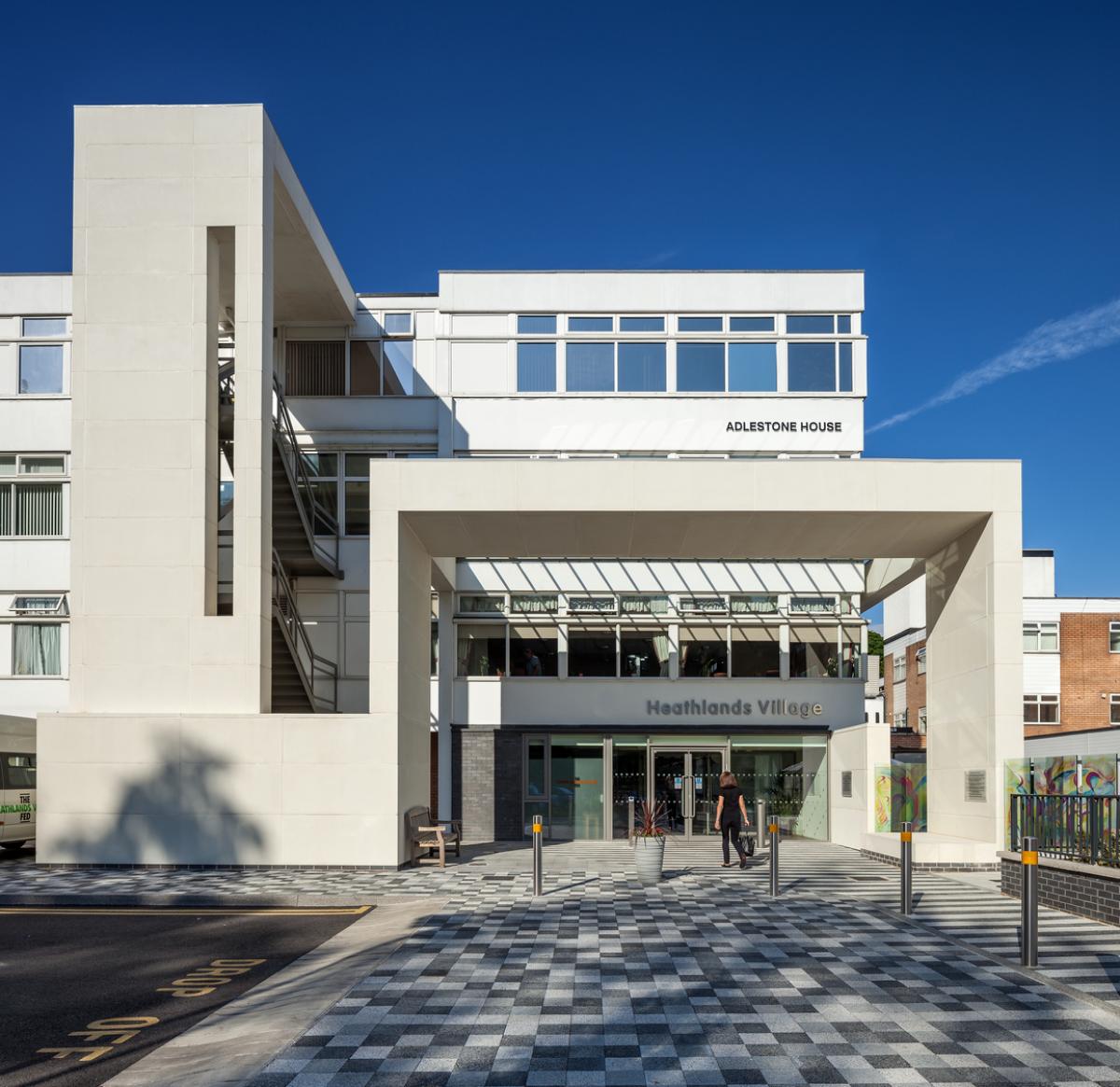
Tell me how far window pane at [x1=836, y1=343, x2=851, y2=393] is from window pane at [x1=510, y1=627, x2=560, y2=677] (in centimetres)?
950

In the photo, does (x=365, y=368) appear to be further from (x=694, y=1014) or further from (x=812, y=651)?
(x=694, y=1014)

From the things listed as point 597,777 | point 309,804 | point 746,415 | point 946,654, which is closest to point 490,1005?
point 309,804

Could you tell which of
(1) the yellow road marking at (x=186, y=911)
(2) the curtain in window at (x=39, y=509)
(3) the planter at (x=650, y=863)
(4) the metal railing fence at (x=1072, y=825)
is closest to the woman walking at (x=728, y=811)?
(3) the planter at (x=650, y=863)

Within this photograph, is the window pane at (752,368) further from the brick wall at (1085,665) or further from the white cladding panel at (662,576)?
the brick wall at (1085,665)

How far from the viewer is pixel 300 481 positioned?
28.4 metres

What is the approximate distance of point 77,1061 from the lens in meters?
7.86

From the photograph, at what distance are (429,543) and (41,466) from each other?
12.4 m

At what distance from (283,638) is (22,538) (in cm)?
1053

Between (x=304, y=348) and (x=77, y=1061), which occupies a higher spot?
(x=304, y=348)

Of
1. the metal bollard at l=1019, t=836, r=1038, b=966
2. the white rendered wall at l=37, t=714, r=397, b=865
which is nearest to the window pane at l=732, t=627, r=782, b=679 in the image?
the white rendered wall at l=37, t=714, r=397, b=865

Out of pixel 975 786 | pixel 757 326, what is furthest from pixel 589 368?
pixel 975 786

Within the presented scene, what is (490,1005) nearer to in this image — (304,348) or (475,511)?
(475,511)

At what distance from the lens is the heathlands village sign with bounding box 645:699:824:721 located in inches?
A: 1147

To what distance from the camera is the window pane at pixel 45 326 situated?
30.4 meters
